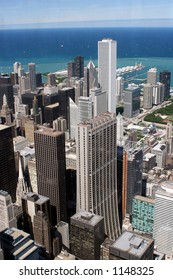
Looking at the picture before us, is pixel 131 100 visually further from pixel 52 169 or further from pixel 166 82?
pixel 52 169

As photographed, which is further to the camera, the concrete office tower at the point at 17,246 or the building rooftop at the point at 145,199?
the building rooftop at the point at 145,199

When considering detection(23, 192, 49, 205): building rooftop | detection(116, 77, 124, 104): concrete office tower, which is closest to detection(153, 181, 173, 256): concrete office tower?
detection(23, 192, 49, 205): building rooftop

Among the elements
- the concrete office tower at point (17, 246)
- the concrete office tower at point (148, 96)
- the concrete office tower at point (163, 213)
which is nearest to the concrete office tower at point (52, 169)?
the concrete office tower at point (163, 213)

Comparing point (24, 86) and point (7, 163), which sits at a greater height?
point (24, 86)

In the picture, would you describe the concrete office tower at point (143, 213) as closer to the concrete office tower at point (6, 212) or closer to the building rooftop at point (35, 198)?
the building rooftop at point (35, 198)

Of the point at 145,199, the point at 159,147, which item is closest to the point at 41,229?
the point at 145,199

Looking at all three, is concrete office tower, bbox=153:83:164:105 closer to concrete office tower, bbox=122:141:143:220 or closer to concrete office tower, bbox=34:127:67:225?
concrete office tower, bbox=122:141:143:220

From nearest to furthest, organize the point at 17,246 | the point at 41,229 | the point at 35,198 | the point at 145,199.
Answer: the point at 17,246 < the point at 41,229 < the point at 35,198 < the point at 145,199
